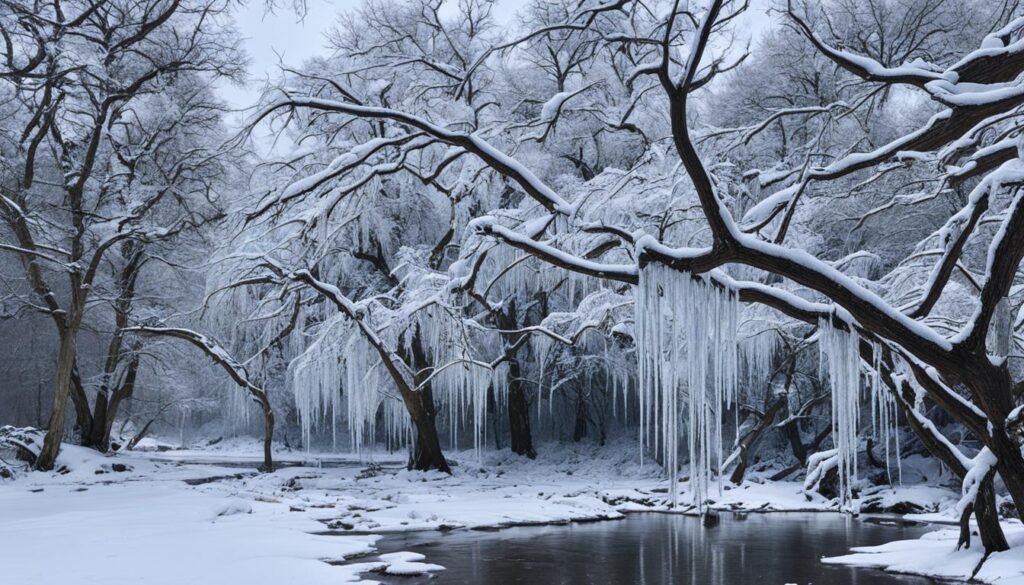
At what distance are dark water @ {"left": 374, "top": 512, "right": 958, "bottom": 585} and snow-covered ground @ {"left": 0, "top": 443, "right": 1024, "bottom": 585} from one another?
21.8 inches

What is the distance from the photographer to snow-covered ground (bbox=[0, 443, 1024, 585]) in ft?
25.7

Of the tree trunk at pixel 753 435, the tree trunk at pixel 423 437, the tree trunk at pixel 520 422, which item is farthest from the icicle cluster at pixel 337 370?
the tree trunk at pixel 753 435

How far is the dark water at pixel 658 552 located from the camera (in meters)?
8.52

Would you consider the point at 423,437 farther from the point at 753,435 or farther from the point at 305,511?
the point at 753,435

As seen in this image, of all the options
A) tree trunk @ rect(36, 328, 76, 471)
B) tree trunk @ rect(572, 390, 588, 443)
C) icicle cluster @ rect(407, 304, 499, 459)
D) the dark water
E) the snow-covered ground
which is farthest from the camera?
tree trunk @ rect(572, 390, 588, 443)

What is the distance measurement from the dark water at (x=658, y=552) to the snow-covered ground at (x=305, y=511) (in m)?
0.55

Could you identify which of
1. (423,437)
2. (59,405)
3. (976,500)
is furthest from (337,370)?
(976,500)

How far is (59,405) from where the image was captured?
53.4ft

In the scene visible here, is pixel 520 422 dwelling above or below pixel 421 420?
below

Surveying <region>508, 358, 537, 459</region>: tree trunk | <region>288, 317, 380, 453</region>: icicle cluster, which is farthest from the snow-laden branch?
<region>508, 358, 537, 459</region>: tree trunk

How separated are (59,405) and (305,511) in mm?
6919

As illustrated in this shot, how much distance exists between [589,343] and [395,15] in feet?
29.1

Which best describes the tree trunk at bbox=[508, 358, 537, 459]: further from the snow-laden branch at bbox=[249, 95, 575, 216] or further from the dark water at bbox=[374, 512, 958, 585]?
the snow-laden branch at bbox=[249, 95, 575, 216]

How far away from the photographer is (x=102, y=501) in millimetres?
12688
